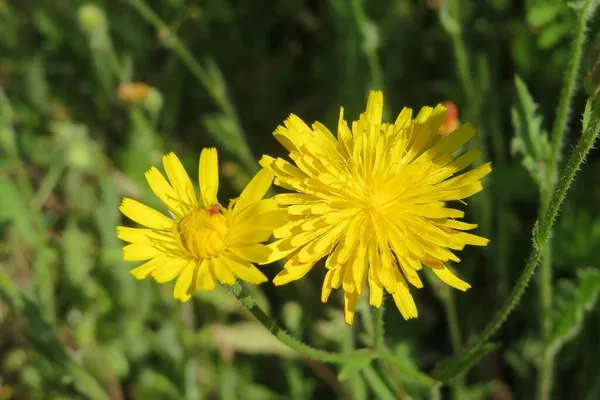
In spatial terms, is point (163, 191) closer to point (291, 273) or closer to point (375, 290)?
point (291, 273)

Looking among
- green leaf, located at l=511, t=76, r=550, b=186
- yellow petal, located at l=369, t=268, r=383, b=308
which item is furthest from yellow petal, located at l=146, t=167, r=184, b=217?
green leaf, located at l=511, t=76, r=550, b=186

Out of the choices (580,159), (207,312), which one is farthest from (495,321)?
(207,312)

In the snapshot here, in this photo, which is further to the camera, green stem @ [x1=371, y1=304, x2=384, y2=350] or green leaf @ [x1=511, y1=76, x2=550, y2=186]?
green leaf @ [x1=511, y1=76, x2=550, y2=186]

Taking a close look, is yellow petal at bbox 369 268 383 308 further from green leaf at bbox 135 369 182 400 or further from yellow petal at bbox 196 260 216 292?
green leaf at bbox 135 369 182 400

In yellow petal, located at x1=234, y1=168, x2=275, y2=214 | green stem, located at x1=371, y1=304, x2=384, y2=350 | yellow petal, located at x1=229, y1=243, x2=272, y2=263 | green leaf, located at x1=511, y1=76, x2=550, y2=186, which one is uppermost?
green leaf, located at x1=511, y1=76, x2=550, y2=186

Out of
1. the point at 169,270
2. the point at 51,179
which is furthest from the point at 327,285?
the point at 51,179

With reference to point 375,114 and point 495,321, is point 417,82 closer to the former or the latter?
point 375,114

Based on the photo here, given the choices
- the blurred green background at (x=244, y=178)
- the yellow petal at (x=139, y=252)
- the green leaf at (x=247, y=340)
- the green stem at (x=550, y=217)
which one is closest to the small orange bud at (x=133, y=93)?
the blurred green background at (x=244, y=178)
